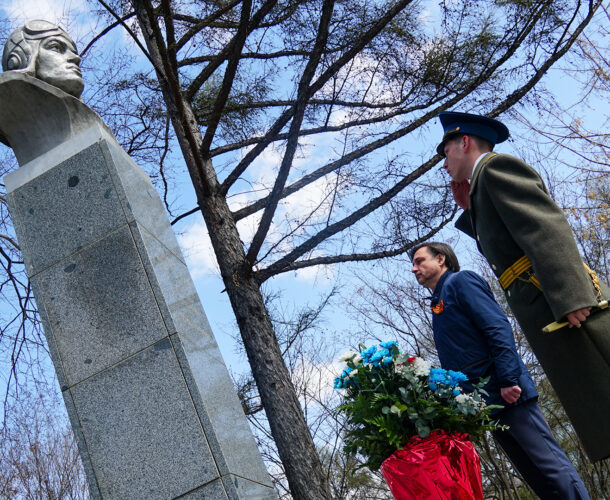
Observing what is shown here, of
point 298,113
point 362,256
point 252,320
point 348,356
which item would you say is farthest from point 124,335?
point 362,256

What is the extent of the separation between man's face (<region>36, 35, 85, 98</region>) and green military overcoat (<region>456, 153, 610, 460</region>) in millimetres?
2268

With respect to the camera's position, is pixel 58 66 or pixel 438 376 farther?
pixel 58 66

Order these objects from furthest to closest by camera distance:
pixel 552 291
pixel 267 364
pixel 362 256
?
pixel 362 256 < pixel 267 364 < pixel 552 291

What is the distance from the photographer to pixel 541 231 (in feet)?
8.04

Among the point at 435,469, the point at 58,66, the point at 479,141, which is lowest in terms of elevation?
the point at 435,469

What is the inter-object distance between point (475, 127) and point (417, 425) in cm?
139

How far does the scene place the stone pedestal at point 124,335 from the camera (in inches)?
105

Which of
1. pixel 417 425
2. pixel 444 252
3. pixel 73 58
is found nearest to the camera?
pixel 417 425

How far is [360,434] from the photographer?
2807 millimetres

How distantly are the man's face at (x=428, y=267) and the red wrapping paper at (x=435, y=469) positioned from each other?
1161 millimetres

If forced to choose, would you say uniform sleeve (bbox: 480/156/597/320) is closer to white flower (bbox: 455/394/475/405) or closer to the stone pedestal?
white flower (bbox: 455/394/475/405)

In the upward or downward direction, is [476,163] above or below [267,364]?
below

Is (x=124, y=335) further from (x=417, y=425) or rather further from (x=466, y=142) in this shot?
(x=466, y=142)

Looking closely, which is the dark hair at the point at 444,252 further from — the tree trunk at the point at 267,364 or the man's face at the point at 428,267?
the tree trunk at the point at 267,364
